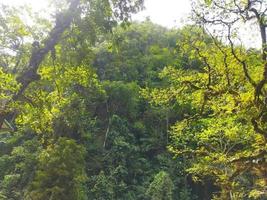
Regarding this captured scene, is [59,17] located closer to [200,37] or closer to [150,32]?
[200,37]

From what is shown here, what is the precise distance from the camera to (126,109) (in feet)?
127

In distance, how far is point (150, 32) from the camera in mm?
52562

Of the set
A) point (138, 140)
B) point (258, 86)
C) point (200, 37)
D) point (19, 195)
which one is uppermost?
point (138, 140)

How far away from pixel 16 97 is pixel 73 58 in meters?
1.27

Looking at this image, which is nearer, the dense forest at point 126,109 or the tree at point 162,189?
the dense forest at point 126,109

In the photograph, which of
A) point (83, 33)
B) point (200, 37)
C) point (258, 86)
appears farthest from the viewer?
point (200, 37)

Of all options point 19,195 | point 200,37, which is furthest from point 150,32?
point 200,37

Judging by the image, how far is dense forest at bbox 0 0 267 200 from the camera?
788 centimetres

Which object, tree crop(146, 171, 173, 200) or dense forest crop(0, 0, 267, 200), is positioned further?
tree crop(146, 171, 173, 200)

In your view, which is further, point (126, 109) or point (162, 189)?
point (126, 109)

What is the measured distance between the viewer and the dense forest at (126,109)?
310 inches

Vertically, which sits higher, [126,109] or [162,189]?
[126,109]

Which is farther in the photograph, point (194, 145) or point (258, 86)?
point (194, 145)

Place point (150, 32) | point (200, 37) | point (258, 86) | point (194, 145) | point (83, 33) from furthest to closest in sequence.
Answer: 1. point (150, 32)
2. point (194, 145)
3. point (200, 37)
4. point (258, 86)
5. point (83, 33)
